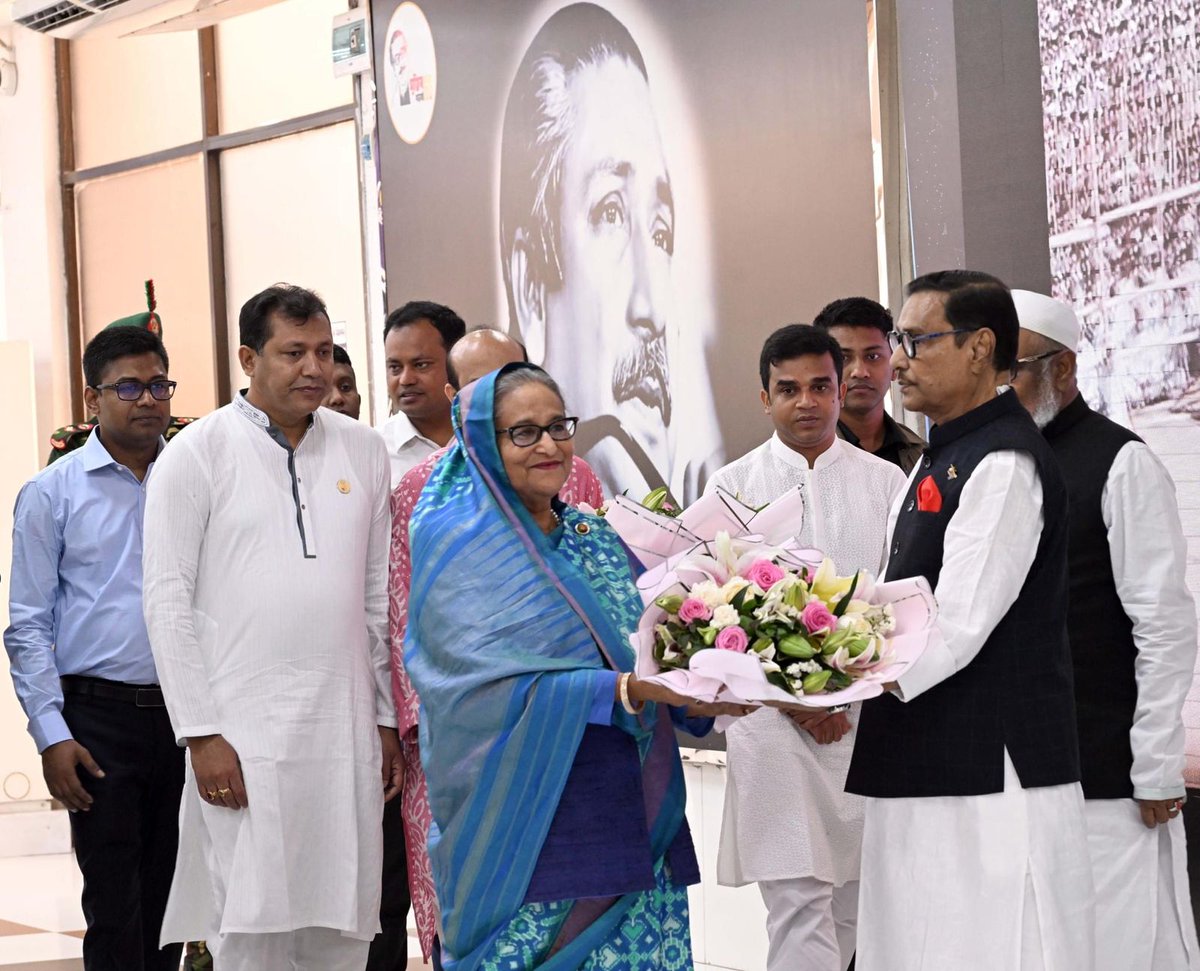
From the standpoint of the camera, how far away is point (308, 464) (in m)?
3.78

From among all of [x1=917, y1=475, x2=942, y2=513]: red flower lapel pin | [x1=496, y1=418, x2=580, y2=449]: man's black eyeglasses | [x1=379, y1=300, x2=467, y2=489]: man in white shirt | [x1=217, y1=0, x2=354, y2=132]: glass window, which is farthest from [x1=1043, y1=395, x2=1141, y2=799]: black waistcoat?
[x1=217, y1=0, x2=354, y2=132]: glass window

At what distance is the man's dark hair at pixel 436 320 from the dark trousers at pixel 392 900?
1.32 meters

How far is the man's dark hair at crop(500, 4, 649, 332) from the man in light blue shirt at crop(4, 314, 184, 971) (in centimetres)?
208

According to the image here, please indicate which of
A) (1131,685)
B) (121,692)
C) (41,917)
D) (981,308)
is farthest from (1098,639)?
(41,917)

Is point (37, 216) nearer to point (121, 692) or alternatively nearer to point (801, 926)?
point (121, 692)

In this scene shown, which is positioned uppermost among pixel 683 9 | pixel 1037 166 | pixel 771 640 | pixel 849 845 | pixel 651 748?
pixel 683 9

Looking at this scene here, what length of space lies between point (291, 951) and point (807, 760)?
4.57ft

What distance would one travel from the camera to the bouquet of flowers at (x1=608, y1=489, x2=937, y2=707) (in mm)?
2637

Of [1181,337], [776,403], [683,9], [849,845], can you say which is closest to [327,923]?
[849,845]

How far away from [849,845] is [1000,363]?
62.8 inches

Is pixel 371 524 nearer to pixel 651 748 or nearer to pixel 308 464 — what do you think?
pixel 308 464

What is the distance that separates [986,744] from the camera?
2.91 meters

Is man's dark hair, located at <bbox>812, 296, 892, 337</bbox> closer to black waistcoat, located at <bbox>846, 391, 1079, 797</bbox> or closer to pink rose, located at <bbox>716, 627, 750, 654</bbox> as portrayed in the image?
black waistcoat, located at <bbox>846, 391, 1079, 797</bbox>

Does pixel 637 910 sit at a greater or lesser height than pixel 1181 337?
lesser
